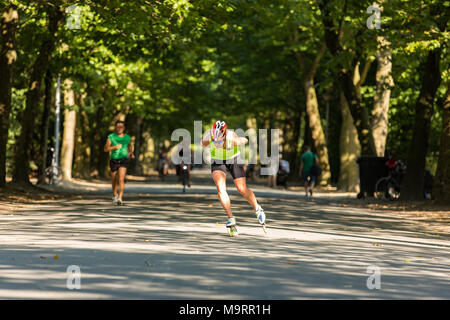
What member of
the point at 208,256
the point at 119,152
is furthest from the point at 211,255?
the point at 119,152

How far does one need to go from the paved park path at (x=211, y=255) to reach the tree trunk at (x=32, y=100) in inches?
257

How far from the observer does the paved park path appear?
8039mm

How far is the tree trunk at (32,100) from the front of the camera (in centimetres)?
2592

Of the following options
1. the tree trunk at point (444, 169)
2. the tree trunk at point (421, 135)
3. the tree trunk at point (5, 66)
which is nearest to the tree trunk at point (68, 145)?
the tree trunk at point (5, 66)

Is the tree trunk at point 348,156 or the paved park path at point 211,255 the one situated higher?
the tree trunk at point 348,156

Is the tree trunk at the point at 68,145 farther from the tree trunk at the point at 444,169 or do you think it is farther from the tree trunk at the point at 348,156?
the tree trunk at the point at 444,169

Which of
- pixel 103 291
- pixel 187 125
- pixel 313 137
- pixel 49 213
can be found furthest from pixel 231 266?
pixel 187 125

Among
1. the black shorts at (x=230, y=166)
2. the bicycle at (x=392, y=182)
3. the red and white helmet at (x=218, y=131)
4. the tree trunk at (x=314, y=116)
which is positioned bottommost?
the bicycle at (x=392, y=182)

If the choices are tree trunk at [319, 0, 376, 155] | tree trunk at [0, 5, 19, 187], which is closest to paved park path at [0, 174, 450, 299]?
tree trunk at [0, 5, 19, 187]

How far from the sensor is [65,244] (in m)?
11.7

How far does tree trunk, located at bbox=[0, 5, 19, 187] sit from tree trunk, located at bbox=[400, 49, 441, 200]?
440 inches

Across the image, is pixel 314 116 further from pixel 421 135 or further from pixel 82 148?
pixel 421 135

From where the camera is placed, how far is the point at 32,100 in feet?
87.3

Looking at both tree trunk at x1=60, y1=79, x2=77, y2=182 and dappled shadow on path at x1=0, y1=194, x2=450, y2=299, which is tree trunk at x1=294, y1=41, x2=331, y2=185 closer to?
tree trunk at x1=60, y1=79, x2=77, y2=182
